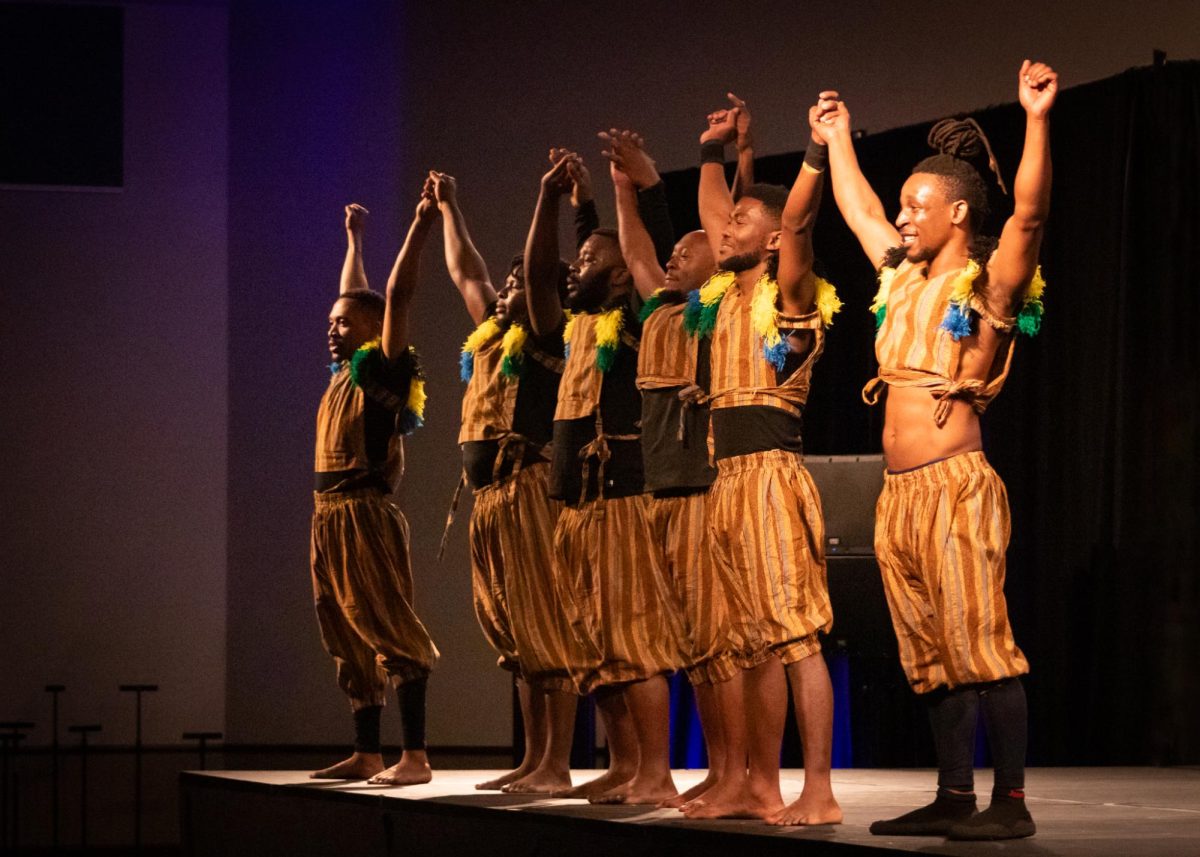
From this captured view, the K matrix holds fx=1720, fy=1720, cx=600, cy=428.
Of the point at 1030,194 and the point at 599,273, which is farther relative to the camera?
the point at 599,273

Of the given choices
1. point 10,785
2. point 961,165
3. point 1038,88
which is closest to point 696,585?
point 961,165

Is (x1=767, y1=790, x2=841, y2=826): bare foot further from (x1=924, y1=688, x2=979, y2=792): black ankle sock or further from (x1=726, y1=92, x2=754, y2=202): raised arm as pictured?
(x1=726, y1=92, x2=754, y2=202): raised arm

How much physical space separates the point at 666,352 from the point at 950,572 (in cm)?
107

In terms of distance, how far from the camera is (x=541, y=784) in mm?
4609

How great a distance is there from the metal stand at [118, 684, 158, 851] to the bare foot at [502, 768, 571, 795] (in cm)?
409

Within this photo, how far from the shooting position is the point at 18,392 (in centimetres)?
886

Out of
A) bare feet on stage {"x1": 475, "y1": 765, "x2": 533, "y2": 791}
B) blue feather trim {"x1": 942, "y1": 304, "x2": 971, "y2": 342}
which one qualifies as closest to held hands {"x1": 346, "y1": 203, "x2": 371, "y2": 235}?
bare feet on stage {"x1": 475, "y1": 765, "x2": 533, "y2": 791}

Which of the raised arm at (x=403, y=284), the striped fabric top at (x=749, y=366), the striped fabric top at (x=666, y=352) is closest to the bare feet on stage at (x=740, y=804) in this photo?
the striped fabric top at (x=749, y=366)

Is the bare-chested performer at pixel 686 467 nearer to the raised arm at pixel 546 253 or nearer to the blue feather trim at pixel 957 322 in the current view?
the raised arm at pixel 546 253

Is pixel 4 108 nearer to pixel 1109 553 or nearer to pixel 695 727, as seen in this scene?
pixel 695 727

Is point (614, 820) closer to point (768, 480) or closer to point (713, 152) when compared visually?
point (768, 480)

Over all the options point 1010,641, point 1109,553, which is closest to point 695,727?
point 1109,553

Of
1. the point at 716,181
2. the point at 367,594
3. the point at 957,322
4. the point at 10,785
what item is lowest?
the point at 10,785

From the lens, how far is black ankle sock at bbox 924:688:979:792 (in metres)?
3.39
